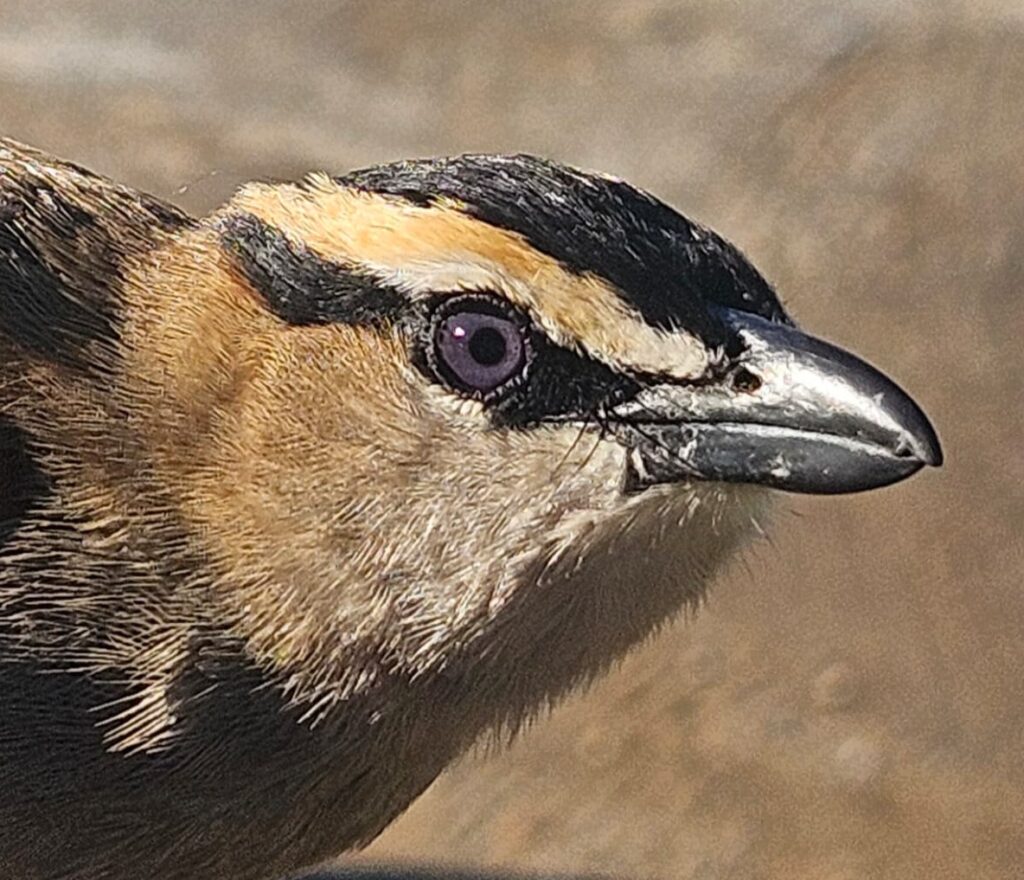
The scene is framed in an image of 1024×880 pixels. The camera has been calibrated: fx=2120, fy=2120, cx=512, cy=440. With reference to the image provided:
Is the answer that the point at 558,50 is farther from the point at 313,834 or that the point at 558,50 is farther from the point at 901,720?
the point at 313,834

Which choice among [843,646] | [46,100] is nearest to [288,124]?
[46,100]

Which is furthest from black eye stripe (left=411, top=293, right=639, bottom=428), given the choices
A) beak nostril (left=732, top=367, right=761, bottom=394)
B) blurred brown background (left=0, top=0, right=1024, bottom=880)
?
blurred brown background (left=0, top=0, right=1024, bottom=880)

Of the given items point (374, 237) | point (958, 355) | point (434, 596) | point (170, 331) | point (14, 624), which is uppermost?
point (958, 355)

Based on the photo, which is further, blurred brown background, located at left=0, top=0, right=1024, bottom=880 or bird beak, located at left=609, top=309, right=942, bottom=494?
blurred brown background, located at left=0, top=0, right=1024, bottom=880

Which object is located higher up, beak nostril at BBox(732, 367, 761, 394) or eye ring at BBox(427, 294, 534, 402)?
beak nostril at BBox(732, 367, 761, 394)

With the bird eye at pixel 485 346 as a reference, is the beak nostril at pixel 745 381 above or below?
above

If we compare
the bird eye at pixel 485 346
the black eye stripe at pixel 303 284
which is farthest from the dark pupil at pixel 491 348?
the black eye stripe at pixel 303 284

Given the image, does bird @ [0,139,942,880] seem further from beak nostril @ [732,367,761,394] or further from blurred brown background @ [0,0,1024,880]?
blurred brown background @ [0,0,1024,880]

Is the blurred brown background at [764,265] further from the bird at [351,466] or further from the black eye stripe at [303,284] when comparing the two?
the black eye stripe at [303,284]
